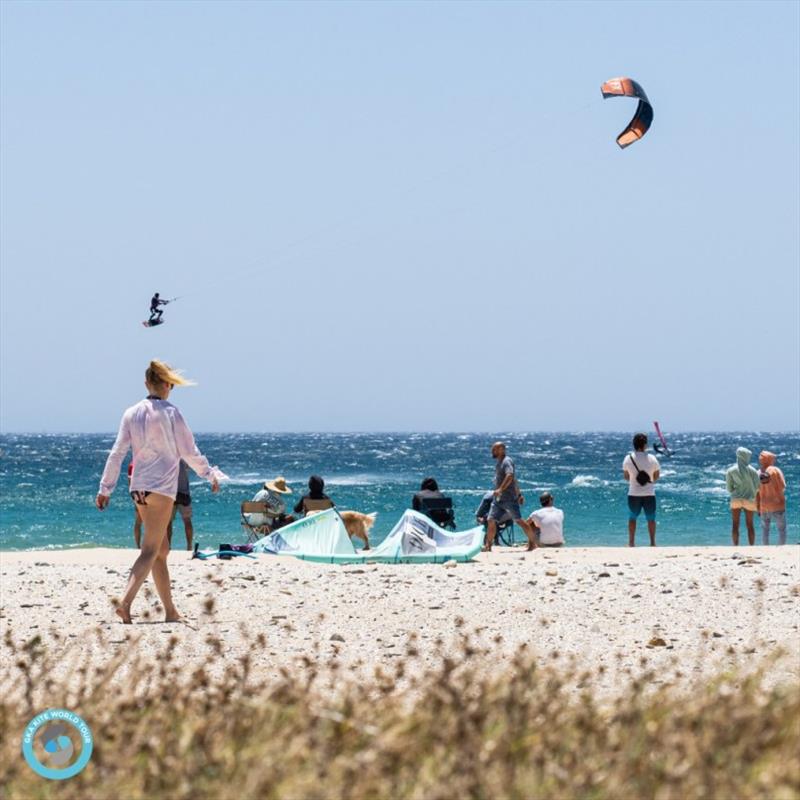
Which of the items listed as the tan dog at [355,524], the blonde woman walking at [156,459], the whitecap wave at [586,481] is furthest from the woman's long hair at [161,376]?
the whitecap wave at [586,481]

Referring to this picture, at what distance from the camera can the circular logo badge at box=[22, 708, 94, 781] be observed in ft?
12.4

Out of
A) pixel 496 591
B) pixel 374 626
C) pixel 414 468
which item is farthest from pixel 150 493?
pixel 414 468

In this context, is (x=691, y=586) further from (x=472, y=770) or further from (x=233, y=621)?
(x=472, y=770)

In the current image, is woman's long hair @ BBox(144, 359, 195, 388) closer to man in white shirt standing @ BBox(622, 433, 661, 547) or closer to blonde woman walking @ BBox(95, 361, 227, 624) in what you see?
blonde woman walking @ BBox(95, 361, 227, 624)

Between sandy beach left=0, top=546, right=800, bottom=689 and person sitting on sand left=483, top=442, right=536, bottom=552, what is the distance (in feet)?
12.1

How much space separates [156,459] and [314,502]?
7.82 meters

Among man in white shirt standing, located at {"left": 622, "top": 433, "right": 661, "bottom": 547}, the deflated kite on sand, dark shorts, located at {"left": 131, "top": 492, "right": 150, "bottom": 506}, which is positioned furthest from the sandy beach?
man in white shirt standing, located at {"left": 622, "top": 433, "right": 661, "bottom": 547}

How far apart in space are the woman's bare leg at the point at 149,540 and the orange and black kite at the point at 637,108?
795cm

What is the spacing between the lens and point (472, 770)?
135 inches

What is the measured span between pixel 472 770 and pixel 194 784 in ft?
2.47

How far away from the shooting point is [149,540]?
27.1ft

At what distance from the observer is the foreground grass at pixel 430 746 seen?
136 inches

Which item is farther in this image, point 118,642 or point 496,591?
point 496,591

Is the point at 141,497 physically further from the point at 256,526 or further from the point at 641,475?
the point at 641,475
